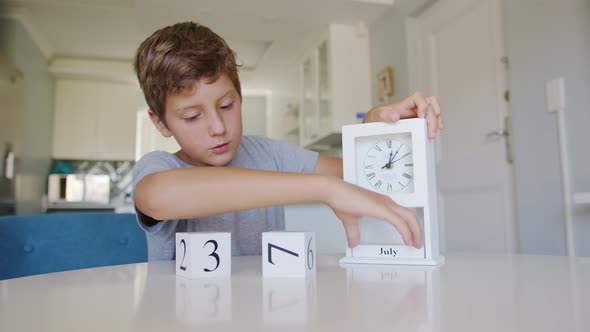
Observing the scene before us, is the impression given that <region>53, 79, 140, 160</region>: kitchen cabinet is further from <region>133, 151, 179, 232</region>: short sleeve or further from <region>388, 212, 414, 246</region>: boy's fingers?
<region>388, 212, 414, 246</region>: boy's fingers

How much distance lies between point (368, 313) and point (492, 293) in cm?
16

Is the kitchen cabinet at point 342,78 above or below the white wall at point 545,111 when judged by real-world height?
above

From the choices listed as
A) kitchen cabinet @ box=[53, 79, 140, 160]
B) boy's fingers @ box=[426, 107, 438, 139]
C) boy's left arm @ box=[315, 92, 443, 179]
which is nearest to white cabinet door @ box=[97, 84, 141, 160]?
kitchen cabinet @ box=[53, 79, 140, 160]

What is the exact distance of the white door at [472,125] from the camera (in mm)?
2258

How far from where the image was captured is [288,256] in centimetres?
62

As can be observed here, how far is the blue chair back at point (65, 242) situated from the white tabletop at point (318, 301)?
299 millimetres

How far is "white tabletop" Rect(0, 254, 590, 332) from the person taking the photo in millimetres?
342

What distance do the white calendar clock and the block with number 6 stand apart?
0.52 feet

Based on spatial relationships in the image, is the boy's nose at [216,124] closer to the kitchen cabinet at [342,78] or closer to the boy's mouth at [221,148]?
the boy's mouth at [221,148]

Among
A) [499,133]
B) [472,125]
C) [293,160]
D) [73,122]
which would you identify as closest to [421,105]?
[293,160]

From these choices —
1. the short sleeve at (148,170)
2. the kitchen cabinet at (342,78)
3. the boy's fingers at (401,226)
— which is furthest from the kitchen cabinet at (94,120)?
the boy's fingers at (401,226)

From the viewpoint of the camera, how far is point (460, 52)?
262 cm

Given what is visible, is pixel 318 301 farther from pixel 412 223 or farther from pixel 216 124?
pixel 216 124

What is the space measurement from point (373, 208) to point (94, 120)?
18.3 ft
